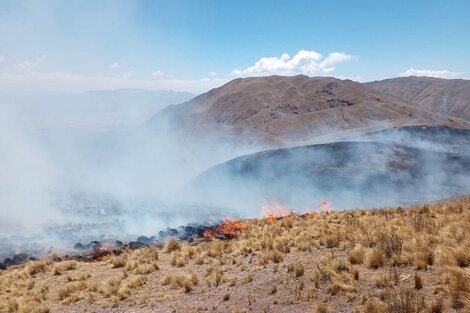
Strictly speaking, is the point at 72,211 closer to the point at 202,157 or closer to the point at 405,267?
the point at 405,267

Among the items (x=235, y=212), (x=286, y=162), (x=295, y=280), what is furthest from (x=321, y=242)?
(x=286, y=162)

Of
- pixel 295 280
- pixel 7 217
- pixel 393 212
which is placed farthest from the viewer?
pixel 7 217

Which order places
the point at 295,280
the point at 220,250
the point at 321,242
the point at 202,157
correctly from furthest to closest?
the point at 202,157 < the point at 220,250 < the point at 321,242 < the point at 295,280

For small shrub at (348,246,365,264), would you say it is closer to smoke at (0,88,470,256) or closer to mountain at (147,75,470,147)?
smoke at (0,88,470,256)

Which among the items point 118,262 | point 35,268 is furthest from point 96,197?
point 118,262

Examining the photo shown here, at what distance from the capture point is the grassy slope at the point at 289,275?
9227mm

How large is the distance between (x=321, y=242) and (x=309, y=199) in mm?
45393

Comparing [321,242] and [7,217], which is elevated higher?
[321,242]

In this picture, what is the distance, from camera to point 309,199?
59188mm

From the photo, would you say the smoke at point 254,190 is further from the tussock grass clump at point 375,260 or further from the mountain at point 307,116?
the mountain at point 307,116

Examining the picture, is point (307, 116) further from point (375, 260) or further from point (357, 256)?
point (375, 260)

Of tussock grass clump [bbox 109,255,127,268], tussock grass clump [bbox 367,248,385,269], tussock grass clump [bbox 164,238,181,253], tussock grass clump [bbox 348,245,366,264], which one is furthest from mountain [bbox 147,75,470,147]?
tussock grass clump [bbox 367,248,385,269]

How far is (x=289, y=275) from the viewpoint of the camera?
1182cm

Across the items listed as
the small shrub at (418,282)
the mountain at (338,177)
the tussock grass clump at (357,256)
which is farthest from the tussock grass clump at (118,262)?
the mountain at (338,177)
